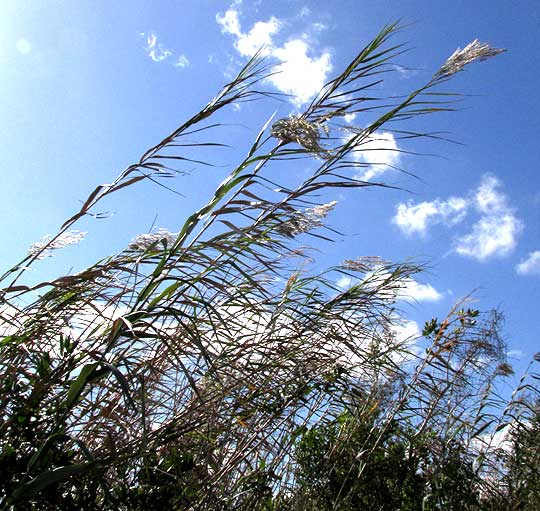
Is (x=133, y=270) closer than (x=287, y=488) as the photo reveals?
Yes

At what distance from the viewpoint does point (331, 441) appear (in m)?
2.49

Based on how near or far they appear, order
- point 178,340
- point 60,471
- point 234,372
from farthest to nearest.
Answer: point 234,372 < point 178,340 < point 60,471

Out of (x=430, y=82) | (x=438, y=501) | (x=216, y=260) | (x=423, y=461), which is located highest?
(x=430, y=82)

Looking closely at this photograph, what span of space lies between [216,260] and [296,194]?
12.5 inches

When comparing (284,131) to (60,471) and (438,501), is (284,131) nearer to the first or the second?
(60,471)

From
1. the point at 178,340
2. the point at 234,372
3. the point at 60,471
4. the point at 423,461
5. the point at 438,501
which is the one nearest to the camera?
the point at 60,471

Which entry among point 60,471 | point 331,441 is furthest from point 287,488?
point 60,471

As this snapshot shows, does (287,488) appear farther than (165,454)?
Yes

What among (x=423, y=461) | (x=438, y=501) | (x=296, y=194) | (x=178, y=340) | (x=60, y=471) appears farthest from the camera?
(x=423, y=461)

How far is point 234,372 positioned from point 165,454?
332mm

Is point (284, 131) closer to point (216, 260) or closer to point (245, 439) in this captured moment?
point (216, 260)

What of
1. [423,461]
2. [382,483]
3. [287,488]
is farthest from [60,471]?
[423,461]

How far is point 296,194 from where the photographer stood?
170 cm

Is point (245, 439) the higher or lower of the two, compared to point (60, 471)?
higher
